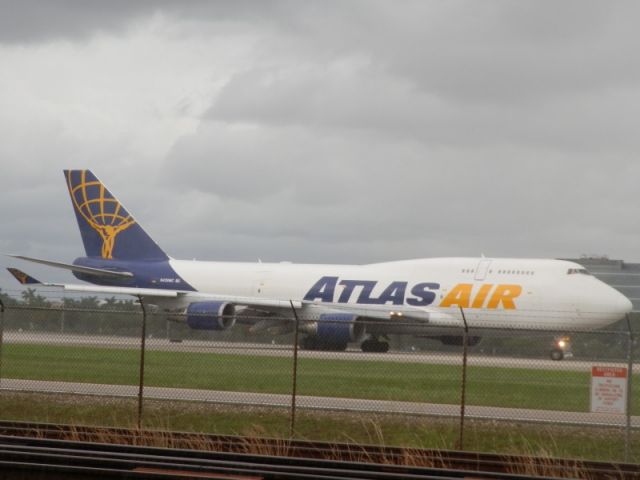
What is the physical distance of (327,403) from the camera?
19672 mm

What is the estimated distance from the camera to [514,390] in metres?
24.0

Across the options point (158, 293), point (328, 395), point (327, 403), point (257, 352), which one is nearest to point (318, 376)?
point (328, 395)

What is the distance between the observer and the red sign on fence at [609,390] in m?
14.0

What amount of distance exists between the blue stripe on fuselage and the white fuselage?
310 centimetres

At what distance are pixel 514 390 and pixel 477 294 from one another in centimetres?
1435

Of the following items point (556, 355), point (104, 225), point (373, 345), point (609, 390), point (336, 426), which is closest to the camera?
point (609, 390)

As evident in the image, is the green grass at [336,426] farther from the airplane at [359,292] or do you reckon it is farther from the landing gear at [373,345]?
the landing gear at [373,345]

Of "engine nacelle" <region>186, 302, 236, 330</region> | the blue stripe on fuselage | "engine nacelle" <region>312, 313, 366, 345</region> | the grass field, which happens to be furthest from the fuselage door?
the blue stripe on fuselage

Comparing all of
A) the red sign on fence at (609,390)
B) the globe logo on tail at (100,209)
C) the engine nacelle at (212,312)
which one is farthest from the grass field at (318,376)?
the globe logo on tail at (100,209)

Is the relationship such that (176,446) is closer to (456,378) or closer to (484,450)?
(484,450)

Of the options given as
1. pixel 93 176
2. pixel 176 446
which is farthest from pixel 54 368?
pixel 93 176

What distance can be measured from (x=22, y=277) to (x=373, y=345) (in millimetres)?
A: 13069

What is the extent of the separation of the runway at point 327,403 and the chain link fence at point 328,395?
0.03m

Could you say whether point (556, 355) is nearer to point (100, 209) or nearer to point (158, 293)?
point (158, 293)
